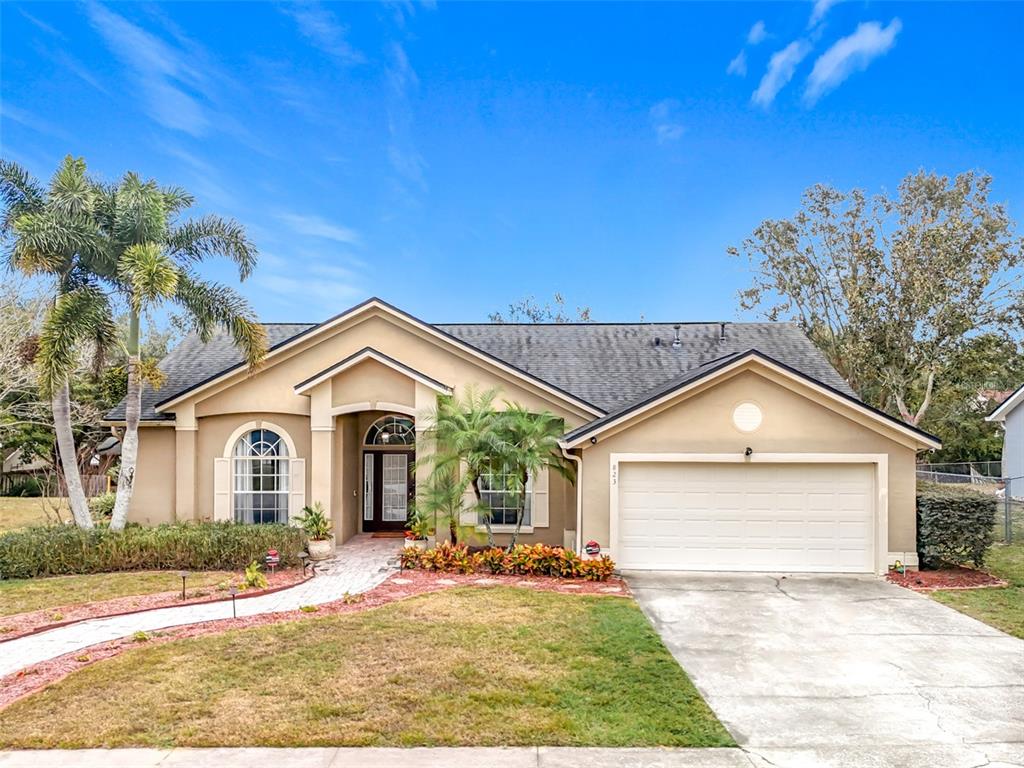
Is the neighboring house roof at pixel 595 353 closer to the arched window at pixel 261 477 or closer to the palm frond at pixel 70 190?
the arched window at pixel 261 477

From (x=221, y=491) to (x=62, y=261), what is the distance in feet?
19.2

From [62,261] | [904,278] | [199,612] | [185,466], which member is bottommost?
[199,612]

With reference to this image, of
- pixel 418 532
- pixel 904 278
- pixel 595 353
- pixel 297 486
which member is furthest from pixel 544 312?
pixel 418 532

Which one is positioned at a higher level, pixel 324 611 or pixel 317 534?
pixel 317 534

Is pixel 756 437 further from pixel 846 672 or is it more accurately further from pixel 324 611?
pixel 324 611

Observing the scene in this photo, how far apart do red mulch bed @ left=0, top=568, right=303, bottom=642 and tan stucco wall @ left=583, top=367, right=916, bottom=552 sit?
6.00m

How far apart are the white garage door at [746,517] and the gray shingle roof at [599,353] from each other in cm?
293

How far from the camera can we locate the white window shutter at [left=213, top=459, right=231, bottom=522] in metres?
14.7

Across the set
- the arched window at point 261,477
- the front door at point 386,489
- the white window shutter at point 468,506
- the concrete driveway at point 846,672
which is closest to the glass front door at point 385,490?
the front door at point 386,489

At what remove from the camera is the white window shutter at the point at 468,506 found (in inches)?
543

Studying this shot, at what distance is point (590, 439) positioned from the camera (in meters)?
12.4

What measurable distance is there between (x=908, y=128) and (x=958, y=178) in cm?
1021

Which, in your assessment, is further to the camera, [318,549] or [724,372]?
[318,549]

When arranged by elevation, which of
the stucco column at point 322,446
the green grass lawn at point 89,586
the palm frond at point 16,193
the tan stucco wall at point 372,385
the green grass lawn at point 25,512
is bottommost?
the green grass lawn at point 25,512
